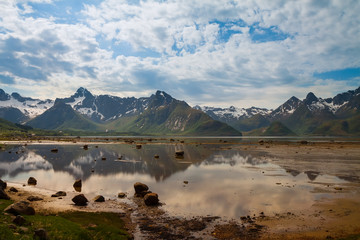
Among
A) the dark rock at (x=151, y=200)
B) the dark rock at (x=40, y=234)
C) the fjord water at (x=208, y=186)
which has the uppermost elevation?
the dark rock at (x=40, y=234)

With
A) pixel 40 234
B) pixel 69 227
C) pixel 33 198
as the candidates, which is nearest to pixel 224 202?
pixel 69 227

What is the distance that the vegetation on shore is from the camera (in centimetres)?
1944

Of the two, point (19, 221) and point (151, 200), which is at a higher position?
point (19, 221)

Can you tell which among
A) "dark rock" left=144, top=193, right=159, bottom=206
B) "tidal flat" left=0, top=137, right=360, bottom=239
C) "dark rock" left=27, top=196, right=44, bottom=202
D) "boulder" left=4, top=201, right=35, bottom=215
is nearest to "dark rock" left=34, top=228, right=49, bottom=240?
"boulder" left=4, top=201, right=35, bottom=215

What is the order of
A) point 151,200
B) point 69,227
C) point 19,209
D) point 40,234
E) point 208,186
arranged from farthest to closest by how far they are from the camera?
point 208,186, point 151,200, point 19,209, point 69,227, point 40,234

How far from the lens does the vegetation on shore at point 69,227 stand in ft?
63.8

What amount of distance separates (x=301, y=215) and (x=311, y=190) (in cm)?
1521

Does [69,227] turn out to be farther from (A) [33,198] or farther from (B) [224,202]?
(B) [224,202]

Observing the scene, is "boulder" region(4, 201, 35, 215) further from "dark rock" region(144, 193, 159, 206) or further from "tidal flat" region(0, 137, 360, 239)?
"dark rock" region(144, 193, 159, 206)

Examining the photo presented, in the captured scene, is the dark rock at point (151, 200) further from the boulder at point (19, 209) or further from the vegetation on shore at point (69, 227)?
the boulder at point (19, 209)

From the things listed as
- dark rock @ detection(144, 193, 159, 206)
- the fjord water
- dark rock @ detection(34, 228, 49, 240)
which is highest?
dark rock @ detection(34, 228, 49, 240)

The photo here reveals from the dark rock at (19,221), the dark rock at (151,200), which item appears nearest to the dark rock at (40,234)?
the dark rock at (19,221)

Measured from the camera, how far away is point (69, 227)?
75.6 ft

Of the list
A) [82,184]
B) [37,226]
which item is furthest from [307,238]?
[82,184]
